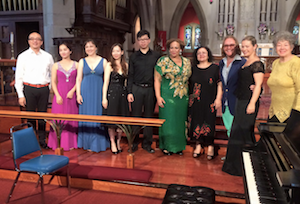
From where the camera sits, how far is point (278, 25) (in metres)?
13.8

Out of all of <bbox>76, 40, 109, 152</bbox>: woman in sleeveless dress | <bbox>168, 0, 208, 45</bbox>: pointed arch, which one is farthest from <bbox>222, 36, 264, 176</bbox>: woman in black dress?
<bbox>168, 0, 208, 45</bbox>: pointed arch

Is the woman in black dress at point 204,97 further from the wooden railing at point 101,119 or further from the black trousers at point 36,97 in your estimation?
the black trousers at point 36,97

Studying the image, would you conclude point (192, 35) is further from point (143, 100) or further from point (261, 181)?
point (261, 181)

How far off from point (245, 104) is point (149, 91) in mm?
1142

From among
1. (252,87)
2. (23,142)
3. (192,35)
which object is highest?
(192,35)

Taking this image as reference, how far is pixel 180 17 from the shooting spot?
15922 millimetres

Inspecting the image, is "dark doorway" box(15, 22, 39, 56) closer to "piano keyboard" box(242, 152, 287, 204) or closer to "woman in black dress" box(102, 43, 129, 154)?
"woman in black dress" box(102, 43, 129, 154)

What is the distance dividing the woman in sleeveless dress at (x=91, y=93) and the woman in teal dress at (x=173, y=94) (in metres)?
0.75

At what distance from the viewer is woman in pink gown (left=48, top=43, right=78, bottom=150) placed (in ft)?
11.2

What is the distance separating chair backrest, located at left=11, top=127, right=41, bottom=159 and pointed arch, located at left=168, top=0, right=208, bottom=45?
44.6 ft

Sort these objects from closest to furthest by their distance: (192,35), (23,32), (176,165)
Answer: (176,165), (23,32), (192,35)

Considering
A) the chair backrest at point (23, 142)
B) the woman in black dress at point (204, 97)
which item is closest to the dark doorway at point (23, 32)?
the chair backrest at point (23, 142)

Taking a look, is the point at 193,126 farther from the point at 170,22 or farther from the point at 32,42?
the point at 170,22

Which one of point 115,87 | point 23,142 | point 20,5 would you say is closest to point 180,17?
point 20,5
